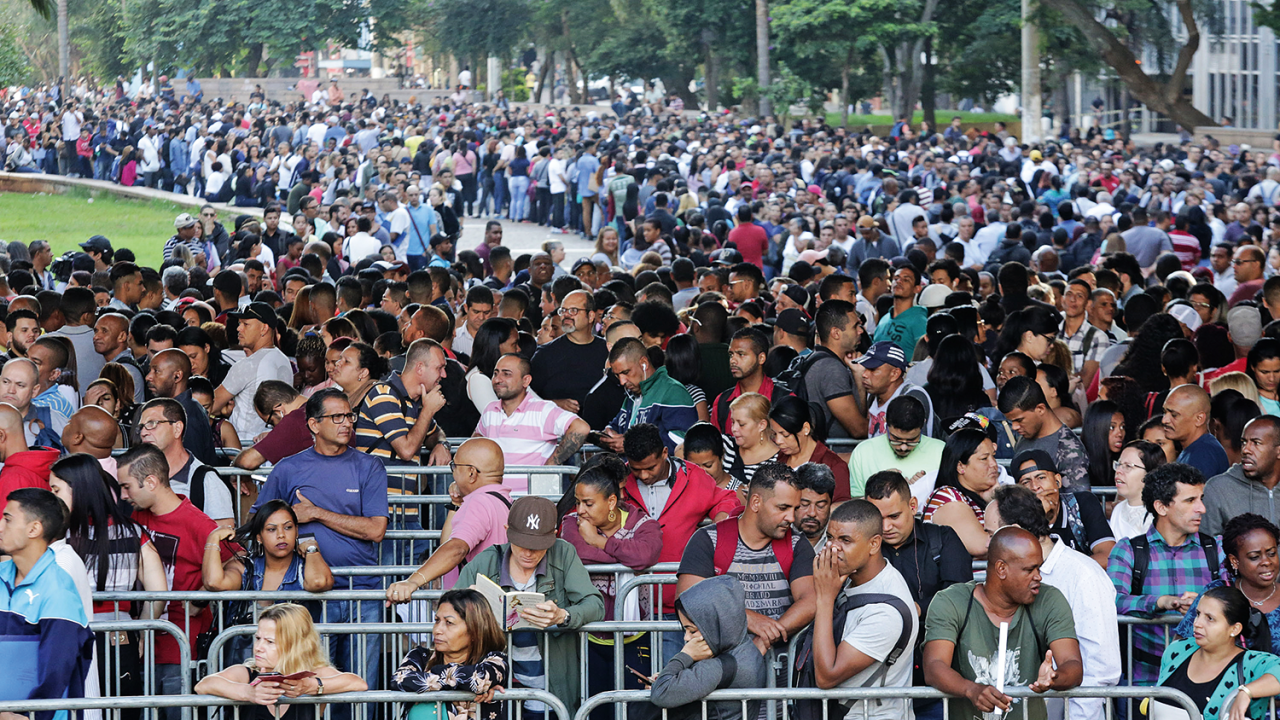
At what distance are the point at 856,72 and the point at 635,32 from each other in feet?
31.3

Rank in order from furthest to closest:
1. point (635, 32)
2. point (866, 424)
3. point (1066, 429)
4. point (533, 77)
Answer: point (533, 77), point (635, 32), point (866, 424), point (1066, 429)

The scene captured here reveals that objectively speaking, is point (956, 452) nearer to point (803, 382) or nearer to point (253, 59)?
point (803, 382)

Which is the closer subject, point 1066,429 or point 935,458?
point 935,458

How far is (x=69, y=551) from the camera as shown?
6293 mm

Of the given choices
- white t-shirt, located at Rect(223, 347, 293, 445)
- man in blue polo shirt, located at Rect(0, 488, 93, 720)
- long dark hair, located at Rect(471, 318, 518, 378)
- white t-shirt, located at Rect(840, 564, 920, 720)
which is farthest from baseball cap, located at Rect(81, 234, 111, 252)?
white t-shirt, located at Rect(840, 564, 920, 720)

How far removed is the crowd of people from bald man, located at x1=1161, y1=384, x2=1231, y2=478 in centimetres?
2

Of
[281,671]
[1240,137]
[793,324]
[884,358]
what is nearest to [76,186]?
[1240,137]

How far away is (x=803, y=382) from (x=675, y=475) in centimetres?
199

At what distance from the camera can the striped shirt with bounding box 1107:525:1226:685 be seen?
679cm

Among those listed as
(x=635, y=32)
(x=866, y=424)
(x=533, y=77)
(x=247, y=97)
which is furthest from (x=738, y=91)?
(x=866, y=424)

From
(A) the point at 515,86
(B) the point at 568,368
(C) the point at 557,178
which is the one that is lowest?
(B) the point at 568,368

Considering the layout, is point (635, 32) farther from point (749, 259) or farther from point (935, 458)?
point (935, 458)

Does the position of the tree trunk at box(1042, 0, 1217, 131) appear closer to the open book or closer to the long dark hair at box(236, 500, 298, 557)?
the long dark hair at box(236, 500, 298, 557)

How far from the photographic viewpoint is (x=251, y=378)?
1004 centimetres
